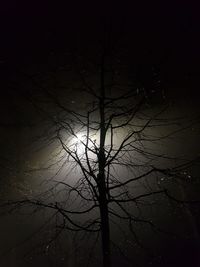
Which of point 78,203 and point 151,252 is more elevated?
point 78,203

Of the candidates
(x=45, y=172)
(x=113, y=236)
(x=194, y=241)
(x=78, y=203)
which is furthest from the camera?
(x=45, y=172)

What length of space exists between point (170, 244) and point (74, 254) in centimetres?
318

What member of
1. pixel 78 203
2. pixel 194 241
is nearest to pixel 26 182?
pixel 78 203

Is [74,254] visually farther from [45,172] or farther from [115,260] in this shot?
[45,172]

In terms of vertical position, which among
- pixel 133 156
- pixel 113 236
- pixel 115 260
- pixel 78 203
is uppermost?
pixel 133 156

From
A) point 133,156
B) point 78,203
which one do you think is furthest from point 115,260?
point 133,156

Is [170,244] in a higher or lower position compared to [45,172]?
lower

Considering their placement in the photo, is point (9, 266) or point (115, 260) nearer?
point (115, 260)

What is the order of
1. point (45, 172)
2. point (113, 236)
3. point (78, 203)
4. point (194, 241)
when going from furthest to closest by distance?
point (45, 172), point (78, 203), point (113, 236), point (194, 241)

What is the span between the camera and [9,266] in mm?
11289

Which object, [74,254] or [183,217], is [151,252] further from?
[74,254]

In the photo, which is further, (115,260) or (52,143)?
(52,143)

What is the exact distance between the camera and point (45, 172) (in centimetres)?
1139

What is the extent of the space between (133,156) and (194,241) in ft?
10.1
